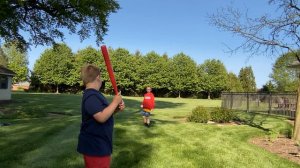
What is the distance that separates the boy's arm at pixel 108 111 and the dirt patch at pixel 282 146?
6947 mm

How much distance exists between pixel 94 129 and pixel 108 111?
13.8 inches

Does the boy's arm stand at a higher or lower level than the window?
Answer: lower

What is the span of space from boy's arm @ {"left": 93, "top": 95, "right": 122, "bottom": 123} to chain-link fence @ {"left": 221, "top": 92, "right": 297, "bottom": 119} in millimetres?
19133

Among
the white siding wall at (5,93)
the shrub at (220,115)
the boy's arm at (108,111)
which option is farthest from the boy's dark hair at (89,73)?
the white siding wall at (5,93)

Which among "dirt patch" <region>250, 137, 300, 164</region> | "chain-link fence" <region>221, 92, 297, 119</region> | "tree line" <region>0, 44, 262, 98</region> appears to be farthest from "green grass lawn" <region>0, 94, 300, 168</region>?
"tree line" <region>0, 44, 262, 98</region>

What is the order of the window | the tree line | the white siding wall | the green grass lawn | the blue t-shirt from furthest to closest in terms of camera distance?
the tree line < the window < the white siding wall < the green grass lawn < the blue t-shirt

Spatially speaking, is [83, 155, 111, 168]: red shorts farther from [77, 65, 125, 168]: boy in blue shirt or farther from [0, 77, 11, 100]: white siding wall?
[0, 77, 11, 100]: white siding wall

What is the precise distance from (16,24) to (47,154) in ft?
59.8

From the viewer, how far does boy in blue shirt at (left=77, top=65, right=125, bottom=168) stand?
13.8 feet

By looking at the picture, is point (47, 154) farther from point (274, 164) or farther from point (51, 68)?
point (51, 68)

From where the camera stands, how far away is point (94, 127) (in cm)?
425

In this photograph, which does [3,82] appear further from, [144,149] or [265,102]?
[144,149]

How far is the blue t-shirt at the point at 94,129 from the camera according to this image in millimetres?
4184

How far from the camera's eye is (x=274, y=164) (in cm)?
886
